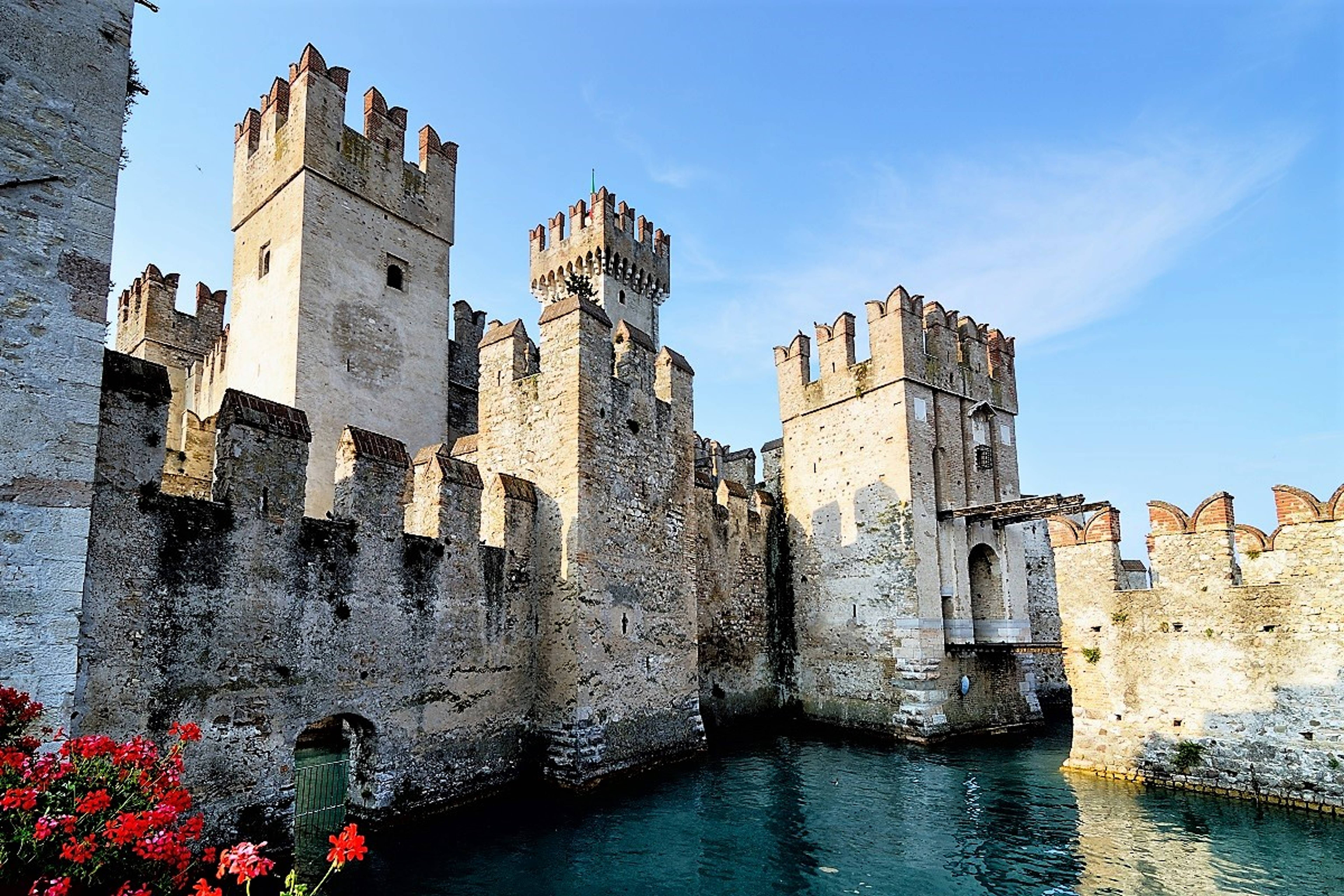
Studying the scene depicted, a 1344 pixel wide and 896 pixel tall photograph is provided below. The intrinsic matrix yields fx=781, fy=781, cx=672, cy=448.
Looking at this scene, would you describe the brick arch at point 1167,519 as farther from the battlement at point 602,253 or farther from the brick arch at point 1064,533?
the battlement at point 602,253

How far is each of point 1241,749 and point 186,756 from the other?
1373cm

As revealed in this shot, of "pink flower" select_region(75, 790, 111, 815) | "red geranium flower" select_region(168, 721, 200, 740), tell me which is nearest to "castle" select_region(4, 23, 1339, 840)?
"red geranium flower" select_region(168, 721, 200, 740)

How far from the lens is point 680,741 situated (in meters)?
13.9

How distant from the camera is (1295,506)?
11.2 metres

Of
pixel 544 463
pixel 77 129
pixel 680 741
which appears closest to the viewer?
pixel 77 129

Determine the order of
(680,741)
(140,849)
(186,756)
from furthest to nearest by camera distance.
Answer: (680,741)
(186,756)
(140,849)

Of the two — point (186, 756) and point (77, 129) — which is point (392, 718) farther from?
point (77, 129)

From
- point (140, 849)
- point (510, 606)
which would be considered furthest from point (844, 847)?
point (140, 849)

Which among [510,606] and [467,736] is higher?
[510,606]

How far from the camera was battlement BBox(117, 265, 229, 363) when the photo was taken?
1894 cm

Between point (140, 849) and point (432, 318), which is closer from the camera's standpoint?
point (140, 849)

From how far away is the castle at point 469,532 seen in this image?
7.91m

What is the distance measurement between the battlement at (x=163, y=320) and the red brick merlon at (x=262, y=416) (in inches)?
499

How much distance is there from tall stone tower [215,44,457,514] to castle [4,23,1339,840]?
8 centimetres
